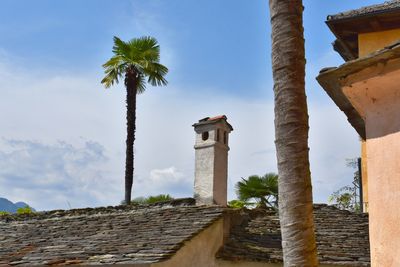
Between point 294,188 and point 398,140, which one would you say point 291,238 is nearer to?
point 294,188

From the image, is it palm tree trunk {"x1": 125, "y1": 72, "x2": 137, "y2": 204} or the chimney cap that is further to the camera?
palm tree trunk {"x1": 125, "y1": 72, "x2": 137, "y2": 204}

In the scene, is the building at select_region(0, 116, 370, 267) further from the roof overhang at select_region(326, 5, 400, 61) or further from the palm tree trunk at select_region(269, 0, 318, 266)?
the palm tree trunk at select_region(269, 0, 318, 266)

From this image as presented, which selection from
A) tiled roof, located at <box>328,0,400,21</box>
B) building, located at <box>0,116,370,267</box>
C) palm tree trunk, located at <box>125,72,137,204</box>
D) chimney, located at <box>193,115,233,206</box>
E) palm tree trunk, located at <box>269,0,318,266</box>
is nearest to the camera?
palm tree trunk, located at <box>269,0,318,266</box>

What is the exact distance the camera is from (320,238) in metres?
13.1

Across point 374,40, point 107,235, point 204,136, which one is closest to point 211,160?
point 204,136

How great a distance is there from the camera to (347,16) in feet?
44.0

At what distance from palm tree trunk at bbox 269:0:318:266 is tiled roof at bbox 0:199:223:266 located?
482 cm

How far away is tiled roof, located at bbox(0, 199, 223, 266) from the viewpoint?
11.8 metres

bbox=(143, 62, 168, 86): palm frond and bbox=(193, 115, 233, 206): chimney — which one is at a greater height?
bbox=(143, 62, 168, 86): palm frond

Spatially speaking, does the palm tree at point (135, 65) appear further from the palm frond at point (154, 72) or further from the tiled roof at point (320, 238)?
the tiled roof at point (320, 238)

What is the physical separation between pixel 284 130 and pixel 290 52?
91 centimetres

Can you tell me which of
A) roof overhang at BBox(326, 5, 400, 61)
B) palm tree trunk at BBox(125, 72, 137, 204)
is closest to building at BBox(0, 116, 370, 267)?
roof overhang at BBox(326, 5, 400, 61)

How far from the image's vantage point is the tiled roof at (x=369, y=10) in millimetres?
12898

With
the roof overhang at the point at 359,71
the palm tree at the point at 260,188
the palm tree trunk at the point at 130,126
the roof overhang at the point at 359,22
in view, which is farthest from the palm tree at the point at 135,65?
the roof overhang at the point at 359,71
